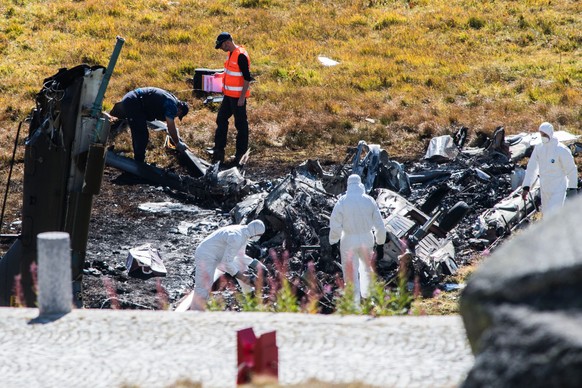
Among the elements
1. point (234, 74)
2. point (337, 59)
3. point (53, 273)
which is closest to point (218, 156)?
point (234, 74)

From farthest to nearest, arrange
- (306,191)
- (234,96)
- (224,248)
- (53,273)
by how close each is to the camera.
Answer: (234,96) < (306,191) < (224,248) < (53,273)

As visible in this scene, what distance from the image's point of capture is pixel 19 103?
880 inches

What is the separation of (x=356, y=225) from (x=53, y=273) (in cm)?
466

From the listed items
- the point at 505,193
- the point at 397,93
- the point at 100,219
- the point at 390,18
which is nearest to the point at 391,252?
the point at 505,193

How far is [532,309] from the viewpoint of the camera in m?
4.28

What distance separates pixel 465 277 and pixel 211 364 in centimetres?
691

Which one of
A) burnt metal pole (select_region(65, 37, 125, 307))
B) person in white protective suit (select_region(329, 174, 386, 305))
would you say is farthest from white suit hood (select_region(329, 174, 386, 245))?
burnt metal pole (select_region(65, 37, 125, 307))

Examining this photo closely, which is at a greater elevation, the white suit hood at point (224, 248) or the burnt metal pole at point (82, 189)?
the burnt metal pole at point (82, 189)

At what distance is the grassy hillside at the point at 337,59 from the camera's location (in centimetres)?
2141

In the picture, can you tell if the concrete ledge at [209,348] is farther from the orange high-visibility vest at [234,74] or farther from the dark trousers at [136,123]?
the orange high-visibility vest at [234,74]

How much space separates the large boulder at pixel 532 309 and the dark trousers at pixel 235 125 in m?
14.0

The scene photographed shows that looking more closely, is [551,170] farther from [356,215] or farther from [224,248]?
[224,248]

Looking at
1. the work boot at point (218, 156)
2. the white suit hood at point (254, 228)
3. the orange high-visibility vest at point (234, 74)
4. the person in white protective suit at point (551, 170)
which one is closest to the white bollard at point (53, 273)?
the white suit hood at point (254, 228)

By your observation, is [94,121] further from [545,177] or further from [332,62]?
[332,62]
